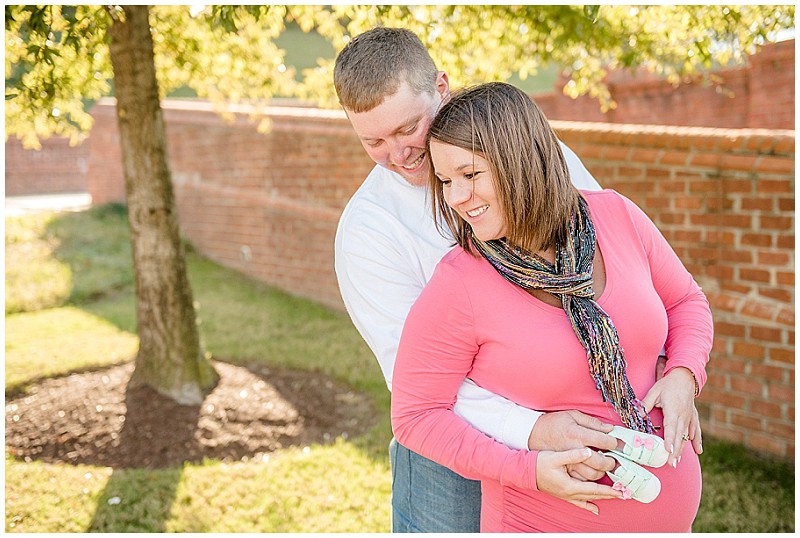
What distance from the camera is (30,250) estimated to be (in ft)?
31.4

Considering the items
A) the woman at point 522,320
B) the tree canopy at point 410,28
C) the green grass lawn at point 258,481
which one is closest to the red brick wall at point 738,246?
the green grass lawn at point 258,481

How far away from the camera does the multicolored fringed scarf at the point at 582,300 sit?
5.57ft

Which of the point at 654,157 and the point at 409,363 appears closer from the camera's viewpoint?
the point at 409,363

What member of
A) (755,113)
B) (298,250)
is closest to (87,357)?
(298,250)

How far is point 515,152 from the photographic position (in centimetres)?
169

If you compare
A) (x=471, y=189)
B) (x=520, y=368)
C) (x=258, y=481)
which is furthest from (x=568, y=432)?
(x=258, y=481)

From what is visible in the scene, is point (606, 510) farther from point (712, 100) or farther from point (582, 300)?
point (712, 100)

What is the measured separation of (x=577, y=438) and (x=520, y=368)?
8.1 inches

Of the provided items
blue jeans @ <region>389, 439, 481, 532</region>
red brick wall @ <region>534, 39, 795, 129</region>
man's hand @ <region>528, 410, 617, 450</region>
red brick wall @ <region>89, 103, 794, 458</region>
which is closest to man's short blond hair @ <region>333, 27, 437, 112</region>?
man's hand @ <region>528, 410, 617, 450</region>

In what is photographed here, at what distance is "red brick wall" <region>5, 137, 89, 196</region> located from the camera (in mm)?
18625

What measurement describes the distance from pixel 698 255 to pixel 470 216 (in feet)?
11.1

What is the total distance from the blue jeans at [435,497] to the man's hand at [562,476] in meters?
0.49

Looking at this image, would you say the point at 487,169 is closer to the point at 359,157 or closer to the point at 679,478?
the point at 679,478

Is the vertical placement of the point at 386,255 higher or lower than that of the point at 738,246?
higher
